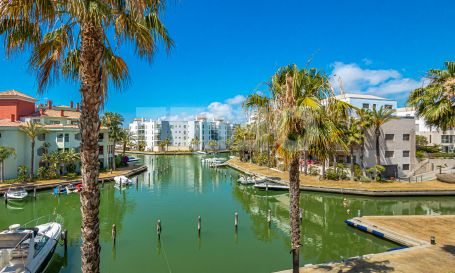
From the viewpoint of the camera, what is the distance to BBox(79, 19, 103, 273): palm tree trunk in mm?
6109

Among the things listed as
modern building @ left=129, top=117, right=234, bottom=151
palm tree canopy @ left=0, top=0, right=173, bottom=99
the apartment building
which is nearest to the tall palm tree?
the apartment building

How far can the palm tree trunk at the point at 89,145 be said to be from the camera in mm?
6109

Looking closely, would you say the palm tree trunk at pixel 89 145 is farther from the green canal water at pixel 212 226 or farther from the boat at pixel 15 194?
the boat at pixel 15 194

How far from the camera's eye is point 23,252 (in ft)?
49.7

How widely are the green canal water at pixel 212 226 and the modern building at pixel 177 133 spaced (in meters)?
107

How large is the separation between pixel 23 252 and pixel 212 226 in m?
15.5

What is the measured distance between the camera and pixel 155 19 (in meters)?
6.88

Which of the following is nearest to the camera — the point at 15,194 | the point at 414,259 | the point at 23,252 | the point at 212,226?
the point at 414,259

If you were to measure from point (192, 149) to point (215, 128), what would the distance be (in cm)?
2462

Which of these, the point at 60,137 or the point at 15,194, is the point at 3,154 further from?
the point at 60,137

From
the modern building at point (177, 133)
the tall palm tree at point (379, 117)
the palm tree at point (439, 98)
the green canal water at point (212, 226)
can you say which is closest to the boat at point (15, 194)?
the green canal water at point (212, 226)

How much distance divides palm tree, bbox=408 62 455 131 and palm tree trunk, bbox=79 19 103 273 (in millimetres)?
13227

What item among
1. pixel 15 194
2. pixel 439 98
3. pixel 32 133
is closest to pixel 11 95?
pixel 32 133

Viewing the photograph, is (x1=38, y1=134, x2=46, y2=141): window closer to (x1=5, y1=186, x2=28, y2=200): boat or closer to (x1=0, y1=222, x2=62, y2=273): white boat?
(x1=5, y1=186, x2=28, y2=200): boat
